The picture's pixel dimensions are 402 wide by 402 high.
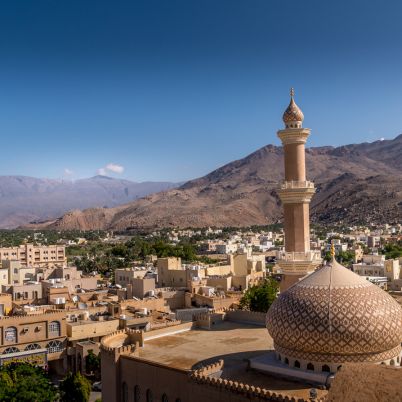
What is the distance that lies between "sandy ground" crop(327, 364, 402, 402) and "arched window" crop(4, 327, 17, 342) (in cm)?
1534

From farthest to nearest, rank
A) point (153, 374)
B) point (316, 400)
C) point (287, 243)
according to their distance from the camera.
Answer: point (287, 243) < point (153, 374) < point (316, 400)

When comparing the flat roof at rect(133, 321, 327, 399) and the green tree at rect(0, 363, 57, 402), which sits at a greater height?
the flat roof at rect(133, 321, 327, 399)

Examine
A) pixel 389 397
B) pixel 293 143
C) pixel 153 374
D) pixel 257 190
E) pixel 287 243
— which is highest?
pixel 257 190

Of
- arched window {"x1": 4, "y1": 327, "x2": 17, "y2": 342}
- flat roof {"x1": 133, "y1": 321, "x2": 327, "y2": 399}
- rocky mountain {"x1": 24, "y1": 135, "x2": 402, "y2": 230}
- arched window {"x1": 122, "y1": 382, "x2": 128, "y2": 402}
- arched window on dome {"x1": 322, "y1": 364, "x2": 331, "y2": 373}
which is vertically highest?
rocky mountain {"x1": 24, "y1": 135, "x2": 402, "y2": 230}

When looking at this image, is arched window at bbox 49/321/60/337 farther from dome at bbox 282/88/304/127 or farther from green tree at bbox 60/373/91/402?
dome at bbox 282/88/304/127

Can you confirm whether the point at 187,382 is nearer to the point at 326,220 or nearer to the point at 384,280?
the point at 384,280

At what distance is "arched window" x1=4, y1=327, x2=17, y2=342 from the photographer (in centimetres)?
2092

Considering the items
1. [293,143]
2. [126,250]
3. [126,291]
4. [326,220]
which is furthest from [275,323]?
[326,220]

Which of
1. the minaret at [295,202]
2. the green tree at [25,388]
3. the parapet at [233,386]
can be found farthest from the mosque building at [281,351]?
the minaret at [295,202]

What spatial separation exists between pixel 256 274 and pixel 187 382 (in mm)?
27990

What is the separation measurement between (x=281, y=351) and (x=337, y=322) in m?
1.51

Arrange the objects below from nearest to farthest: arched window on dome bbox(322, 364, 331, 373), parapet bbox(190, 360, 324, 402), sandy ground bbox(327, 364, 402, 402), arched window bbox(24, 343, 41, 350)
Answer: sandy ground bbox(327, 364, 402, 402) → parapet bbox(190, 360, 324, 402) → arched window on dome bbox(322, 364, 331, 373) → arched window bbox(24, 343, 41, 350)

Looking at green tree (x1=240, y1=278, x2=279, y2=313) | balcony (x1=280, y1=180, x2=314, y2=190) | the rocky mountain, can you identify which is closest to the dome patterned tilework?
balcony (x1=280, y1=180, x2=314, y2=190)

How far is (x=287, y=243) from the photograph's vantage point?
17625 mm
